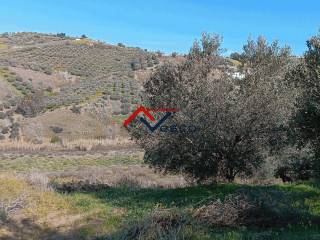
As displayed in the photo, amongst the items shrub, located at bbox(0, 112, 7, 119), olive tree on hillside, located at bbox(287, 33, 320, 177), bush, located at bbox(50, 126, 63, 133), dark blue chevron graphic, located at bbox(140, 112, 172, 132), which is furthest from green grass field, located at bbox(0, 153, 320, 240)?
shrub, located at bbox(0, 112, 7, 119)

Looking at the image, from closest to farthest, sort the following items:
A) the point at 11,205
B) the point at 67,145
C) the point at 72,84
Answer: the point at 11,205 < the point at 67,145 < the point at 72,84

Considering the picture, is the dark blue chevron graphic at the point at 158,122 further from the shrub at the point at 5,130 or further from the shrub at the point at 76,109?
the shrub at the point at 76,109

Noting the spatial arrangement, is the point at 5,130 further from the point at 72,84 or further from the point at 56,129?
the point at 72,84

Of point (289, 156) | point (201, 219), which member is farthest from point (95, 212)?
point (289, 156)

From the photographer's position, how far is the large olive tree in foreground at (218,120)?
17266mm

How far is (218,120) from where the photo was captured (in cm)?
1720

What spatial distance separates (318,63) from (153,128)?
7.97 metres

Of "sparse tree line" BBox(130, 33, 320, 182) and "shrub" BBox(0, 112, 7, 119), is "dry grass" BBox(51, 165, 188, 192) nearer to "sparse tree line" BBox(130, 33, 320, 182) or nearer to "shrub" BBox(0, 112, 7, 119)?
"sparse tree line" BBox(130, 33, 320, 182)

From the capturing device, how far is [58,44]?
100 meters

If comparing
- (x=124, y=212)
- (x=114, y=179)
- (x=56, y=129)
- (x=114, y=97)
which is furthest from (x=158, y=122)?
(x=114, y=97)

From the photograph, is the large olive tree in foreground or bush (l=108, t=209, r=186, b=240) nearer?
bush (l=108, t=209, r=186, b=240)

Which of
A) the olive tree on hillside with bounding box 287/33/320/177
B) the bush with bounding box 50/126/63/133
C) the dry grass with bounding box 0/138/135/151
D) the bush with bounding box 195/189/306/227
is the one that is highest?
the olive tree on hillside with bounding box 287/33/320/177

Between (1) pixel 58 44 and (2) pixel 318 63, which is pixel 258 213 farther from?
(1) pixel 58 44

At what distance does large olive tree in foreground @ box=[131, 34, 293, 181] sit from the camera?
17266mm
